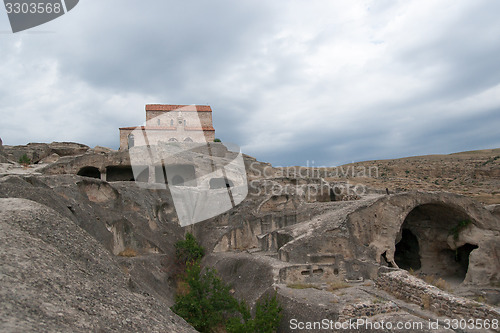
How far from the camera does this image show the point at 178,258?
18344mm

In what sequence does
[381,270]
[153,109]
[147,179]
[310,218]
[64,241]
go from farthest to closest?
[153,109]
[147,179]
[310,218]
[381,270]
[64,241]

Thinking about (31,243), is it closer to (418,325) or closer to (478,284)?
(418,325)

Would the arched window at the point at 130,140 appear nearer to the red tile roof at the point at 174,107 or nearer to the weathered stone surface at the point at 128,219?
the red tile roof at the point at 174,107

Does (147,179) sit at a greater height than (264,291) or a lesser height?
greater

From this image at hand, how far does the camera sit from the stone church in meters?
37.8

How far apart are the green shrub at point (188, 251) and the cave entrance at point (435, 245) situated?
9933mm

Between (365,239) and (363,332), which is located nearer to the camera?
(363,332)

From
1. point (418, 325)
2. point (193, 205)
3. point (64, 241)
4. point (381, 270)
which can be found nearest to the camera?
point (64, 241)

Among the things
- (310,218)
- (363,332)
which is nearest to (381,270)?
(363,332)

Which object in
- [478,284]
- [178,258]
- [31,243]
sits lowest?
[478,284]

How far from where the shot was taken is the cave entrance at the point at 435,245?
58.1 ft

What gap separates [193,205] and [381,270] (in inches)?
491

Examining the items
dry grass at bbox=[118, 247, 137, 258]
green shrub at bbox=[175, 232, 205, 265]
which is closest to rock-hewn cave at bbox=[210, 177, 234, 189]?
green shrub at bbox=[175, 232, 205, 265]

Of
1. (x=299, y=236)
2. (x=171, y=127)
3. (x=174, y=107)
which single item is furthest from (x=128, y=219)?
(x=174, y=107)
